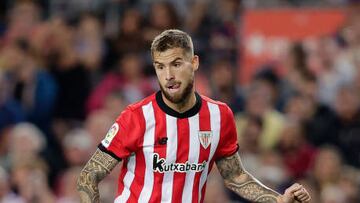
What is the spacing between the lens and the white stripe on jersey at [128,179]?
6.73 metres

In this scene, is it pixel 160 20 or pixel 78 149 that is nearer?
pixel 78 149

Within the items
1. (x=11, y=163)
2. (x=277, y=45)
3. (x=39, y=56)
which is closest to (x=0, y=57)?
(x=39, y=56)

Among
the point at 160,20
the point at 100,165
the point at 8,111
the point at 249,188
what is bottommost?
the point at 8,111

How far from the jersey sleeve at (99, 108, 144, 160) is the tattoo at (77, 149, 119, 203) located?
4 cm

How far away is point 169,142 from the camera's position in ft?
22.0

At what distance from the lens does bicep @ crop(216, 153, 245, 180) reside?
698 cm

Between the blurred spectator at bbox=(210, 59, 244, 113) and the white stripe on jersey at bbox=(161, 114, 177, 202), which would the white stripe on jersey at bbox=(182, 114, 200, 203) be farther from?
the blurred spectator at bbox=(210, 59, 244, 113)

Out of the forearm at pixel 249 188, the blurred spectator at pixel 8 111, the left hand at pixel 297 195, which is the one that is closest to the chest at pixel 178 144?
the forearm at pixel 249 188

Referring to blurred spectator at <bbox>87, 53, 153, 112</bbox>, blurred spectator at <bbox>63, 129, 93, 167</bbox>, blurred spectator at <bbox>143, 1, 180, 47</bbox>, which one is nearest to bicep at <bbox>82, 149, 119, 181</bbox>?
blurred spectator at <bbox>63, 129, 93, 167</bbox>

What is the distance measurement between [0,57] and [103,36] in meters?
1.18

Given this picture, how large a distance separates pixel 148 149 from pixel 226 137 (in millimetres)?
500

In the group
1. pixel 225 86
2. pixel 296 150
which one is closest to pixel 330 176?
pixel 296 150

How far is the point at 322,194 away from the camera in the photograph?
10.7 m

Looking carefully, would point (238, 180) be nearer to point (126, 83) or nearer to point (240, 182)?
point (240, 182)
